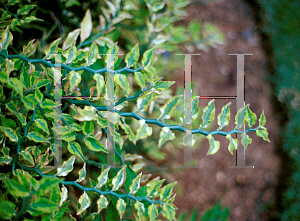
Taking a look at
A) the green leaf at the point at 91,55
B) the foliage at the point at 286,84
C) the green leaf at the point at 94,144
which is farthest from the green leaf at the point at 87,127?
the foliage at the point at 286,84

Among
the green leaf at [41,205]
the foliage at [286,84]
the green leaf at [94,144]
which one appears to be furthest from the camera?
the foliage at [286,84]

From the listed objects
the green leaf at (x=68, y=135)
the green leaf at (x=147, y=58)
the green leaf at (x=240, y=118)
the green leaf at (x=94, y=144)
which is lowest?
the green leaf at (x=94, y=144)

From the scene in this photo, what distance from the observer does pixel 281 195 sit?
929mm

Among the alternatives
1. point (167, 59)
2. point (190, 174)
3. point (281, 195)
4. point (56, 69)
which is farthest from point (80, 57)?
point (281, 195)

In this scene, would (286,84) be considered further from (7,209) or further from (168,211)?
(7,209)

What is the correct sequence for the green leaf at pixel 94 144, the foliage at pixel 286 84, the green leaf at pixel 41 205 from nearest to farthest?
the green leaf at pixel 41 205, the green leaf at pixel 94 144, the foliage at pixel 286 84

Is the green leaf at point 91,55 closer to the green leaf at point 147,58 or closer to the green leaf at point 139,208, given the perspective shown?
the green leaf at point 147,58

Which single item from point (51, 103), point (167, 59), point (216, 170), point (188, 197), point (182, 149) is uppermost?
point (167, 59)

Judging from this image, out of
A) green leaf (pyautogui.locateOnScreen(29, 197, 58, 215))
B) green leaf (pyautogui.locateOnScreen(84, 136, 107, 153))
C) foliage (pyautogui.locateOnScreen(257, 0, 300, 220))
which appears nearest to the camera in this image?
green leaf (pyautogui.locateOnScreen(29, 197, 58, 215))

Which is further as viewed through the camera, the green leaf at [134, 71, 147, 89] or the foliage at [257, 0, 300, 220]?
the foliage at [257, 0, 300, 220]

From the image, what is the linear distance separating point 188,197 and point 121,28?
28.6 inches

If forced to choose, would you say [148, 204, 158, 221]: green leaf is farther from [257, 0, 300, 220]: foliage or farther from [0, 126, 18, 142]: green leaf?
[257, 0, 300, 220]: foliage

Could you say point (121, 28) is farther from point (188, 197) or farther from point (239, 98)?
point (188, 197)

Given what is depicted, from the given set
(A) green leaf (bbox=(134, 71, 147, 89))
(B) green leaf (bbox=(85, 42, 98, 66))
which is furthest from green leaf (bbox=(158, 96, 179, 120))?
(B) green leaf (bbox=(85, 42, 98, 66))
